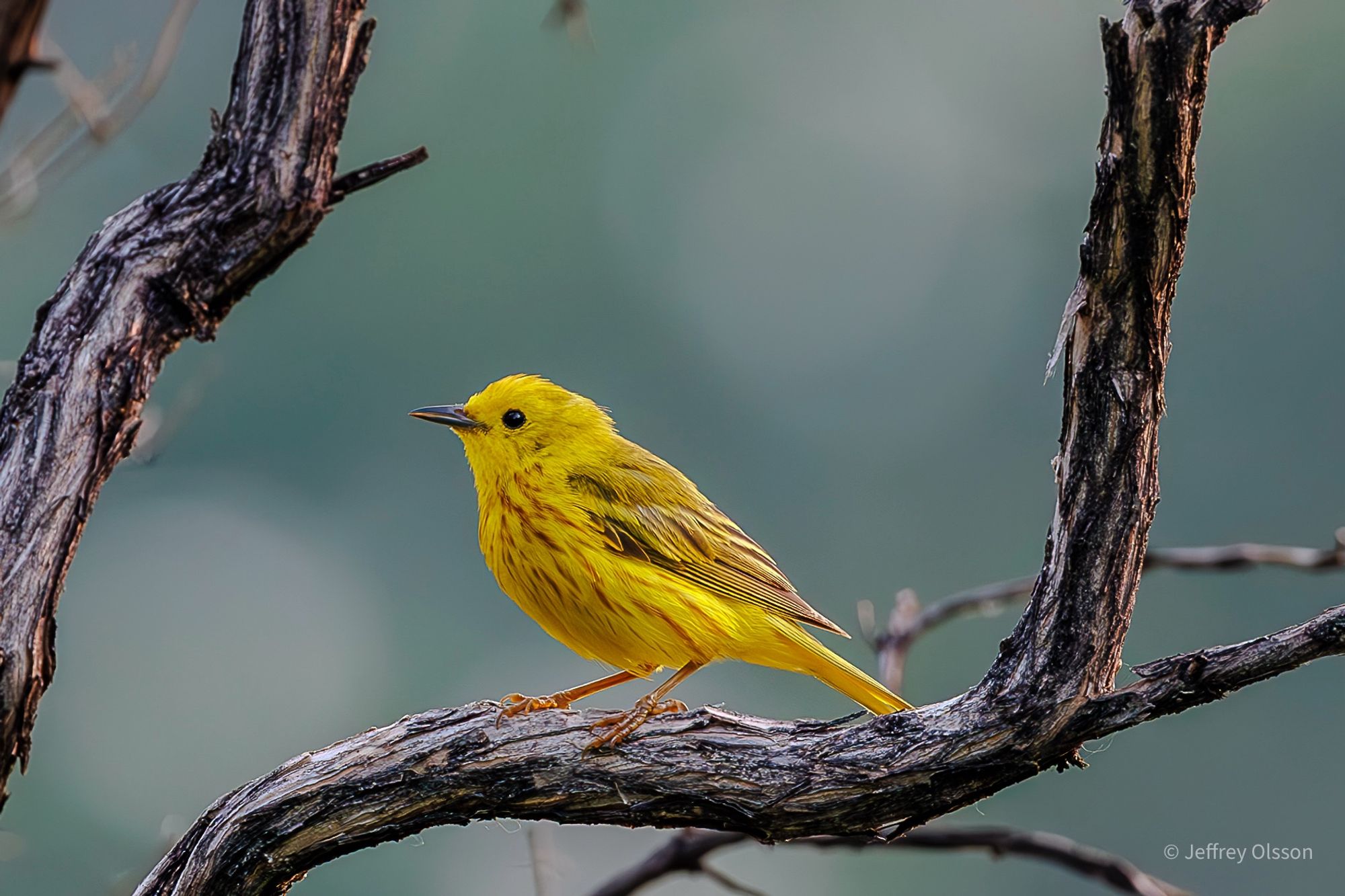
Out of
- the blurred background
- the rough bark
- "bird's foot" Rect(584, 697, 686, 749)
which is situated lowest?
"bird's foot" Rect(584, 697, 686, 749)

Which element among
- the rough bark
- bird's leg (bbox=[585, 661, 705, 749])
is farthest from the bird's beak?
the rough bark

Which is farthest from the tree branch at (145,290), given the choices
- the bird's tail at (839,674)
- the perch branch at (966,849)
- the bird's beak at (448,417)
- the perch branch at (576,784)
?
the perch branch at (966,849)

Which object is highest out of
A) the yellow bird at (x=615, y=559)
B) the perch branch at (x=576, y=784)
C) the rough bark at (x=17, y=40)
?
the yellow bird at (x=615, y=559)

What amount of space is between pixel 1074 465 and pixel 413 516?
1726 centimetres

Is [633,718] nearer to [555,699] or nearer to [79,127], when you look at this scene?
[555,699]

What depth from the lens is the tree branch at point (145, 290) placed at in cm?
356

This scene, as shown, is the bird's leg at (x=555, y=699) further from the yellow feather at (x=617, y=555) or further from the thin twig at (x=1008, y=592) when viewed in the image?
the thin twig at (x=1008, y=592)

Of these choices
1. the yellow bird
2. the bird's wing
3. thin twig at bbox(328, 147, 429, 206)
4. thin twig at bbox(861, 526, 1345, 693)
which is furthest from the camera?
the bird's wing

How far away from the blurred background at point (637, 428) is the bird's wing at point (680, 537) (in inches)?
326

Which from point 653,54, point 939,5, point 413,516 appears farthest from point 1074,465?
point 939,5

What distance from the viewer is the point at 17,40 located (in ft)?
7.98

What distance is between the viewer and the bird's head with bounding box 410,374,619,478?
489 cm

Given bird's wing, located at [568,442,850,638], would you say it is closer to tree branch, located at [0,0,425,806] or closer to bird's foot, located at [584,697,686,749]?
bird's foot, located at [584,697,686,749]

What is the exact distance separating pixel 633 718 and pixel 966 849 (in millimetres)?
1788
